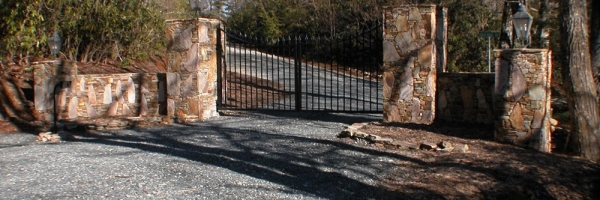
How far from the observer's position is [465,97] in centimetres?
1043

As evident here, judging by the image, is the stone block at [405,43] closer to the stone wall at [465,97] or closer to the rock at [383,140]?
the stone wall at [465,97]

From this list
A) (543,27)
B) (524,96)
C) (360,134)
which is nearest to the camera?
(524,96)

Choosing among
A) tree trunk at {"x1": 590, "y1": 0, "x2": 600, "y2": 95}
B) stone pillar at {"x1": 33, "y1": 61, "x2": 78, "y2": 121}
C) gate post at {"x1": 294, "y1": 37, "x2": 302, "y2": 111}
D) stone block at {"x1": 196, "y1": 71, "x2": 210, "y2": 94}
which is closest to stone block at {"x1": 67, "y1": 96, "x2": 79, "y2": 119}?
stone pillar at {"x1": 33, "y1": 61, "x2": 78, "y2": 121}

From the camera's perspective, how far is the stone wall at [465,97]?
10.2 m

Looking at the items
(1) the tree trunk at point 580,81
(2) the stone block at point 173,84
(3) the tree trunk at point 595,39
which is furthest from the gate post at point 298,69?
(3) the tree trunk at point 595,39

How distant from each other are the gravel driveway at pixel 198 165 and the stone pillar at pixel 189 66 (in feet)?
3.81

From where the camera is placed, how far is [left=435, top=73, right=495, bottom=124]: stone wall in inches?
403

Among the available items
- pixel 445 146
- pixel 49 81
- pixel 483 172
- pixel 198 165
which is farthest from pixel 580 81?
pixel 49 81

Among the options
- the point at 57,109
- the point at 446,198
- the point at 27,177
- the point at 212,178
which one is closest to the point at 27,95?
the point at 57,109

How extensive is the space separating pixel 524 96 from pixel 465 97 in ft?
5.55

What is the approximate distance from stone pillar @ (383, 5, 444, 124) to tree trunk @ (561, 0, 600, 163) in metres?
2.14

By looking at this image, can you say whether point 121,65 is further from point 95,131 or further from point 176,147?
point 176,147

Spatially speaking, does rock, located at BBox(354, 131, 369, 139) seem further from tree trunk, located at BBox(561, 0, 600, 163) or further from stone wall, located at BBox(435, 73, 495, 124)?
tree trunk, located at BBox(561, 0, 600, 163)

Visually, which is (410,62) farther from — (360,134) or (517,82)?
(517,82)
